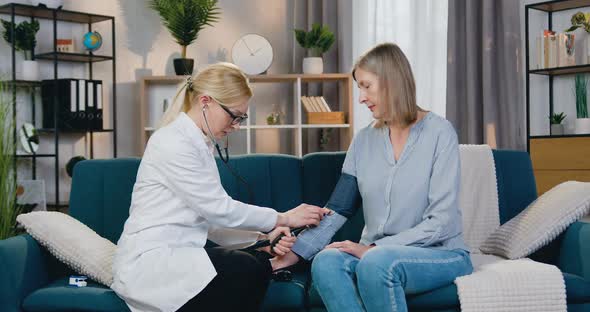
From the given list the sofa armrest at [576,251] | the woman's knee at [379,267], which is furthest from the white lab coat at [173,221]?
the sofa armrest at [576,251]

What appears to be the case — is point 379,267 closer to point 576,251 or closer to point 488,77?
point 576,251

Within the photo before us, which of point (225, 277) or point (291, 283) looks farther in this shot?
point (291, 283)

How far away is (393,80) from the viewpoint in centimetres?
234

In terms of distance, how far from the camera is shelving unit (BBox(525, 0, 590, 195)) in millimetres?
3648

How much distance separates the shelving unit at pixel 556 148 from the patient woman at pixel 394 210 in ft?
5.29

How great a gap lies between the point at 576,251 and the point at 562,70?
69.8 inches

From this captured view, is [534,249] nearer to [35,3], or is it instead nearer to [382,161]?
[382,161]

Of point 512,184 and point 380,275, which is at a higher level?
point 512,184

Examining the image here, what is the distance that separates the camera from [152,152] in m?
2.13

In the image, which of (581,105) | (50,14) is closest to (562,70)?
(581,105)

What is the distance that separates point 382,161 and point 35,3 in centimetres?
331

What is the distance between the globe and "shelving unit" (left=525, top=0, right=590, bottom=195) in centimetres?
→ 290

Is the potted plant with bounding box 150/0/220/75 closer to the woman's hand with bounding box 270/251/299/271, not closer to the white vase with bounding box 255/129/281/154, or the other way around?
the white vase with bounding box 255/129/281/154

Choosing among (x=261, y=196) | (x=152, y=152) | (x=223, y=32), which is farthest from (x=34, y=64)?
(x=152, y=152)
